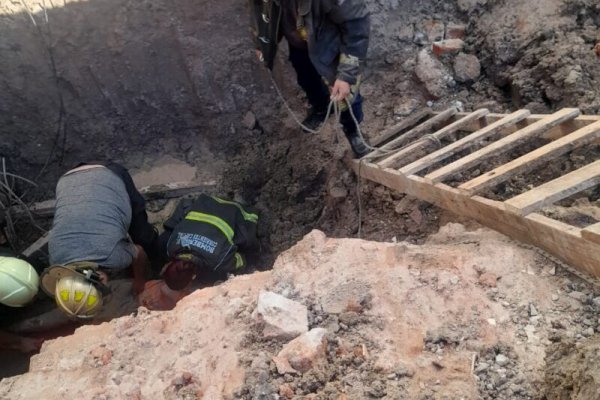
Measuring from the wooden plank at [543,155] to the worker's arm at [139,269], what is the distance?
2495 millimetres

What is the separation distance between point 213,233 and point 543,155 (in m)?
2.15

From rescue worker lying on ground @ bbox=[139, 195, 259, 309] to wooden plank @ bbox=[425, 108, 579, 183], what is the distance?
61.4 inches

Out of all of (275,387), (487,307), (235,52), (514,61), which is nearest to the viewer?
(275,387)

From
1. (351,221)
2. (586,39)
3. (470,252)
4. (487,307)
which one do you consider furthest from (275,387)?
(586,39)

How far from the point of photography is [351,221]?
11.6 feet

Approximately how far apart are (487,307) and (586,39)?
2.18 m

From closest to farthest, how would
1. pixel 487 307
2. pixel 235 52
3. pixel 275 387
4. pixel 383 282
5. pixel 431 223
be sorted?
pixel 275 387 < pixel 487 307 < pixel 383 282 < pixel 431 223 < pixel 235 52

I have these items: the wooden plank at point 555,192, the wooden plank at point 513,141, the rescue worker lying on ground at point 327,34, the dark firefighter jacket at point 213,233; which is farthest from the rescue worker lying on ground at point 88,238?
the wooden plank at point 555,192

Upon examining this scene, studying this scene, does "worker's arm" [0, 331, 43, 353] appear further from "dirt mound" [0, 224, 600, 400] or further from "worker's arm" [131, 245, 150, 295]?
"dirt mound" [0, 224, 600, 400]

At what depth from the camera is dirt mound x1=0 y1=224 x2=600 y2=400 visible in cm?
171

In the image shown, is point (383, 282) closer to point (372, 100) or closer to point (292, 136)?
point (372, 100)

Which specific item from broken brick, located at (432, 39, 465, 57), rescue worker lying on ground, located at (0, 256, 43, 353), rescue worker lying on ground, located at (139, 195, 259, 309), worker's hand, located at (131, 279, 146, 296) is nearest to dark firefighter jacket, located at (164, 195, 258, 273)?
rescue worker lying on ground, located at (139, 195, 259, 309)

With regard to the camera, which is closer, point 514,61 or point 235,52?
point 514,61

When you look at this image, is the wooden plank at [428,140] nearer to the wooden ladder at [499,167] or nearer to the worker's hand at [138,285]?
the wooden ladder at [499,167]
